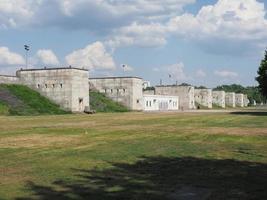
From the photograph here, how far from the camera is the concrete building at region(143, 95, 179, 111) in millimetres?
106938

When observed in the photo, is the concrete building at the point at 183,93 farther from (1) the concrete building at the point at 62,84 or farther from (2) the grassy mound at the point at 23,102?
(2) the grassy mound at the point at 23,102

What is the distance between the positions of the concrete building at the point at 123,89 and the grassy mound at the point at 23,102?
2200cm

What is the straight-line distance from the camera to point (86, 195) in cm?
1067

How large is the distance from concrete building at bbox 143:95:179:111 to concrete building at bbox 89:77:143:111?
5894 mm

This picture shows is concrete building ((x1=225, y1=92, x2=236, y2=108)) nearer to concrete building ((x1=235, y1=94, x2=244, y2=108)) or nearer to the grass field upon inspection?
concrete building ((x1=235, y1=94, x2=244, y2=108))

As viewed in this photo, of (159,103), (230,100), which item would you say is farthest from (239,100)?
(159,103)

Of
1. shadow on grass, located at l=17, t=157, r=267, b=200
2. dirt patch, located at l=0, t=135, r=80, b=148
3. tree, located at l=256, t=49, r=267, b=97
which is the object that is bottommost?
shadow on grass, located at l=17, t=157, r=267, b=200

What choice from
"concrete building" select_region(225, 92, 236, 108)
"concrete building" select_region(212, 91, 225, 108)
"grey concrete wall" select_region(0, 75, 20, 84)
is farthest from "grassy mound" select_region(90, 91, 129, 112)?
"concrete building" select_region(225, 92, 236, 108)

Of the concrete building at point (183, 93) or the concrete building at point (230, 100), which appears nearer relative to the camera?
the concrete building at point (183, 93)

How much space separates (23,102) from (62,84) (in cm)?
926

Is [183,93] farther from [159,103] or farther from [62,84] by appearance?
[62,84]

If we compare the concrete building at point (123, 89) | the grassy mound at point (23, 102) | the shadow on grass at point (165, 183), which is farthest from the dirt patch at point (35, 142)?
the concrete building at point (123, 89)

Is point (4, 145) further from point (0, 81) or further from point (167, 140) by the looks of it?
point (0, 81)

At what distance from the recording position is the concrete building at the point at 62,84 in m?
77.4
